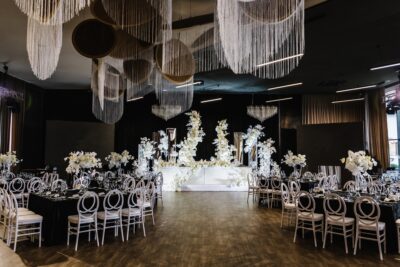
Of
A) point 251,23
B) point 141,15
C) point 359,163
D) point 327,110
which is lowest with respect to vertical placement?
point 359,163

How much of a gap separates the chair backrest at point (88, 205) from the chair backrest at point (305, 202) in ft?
12.0

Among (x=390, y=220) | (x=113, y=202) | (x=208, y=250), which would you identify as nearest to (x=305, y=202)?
(x=390, y=220)

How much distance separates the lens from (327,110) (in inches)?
635

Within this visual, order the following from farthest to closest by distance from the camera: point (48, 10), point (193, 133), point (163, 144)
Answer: point (163, 144) → point (193, 133) → point (48, 10)

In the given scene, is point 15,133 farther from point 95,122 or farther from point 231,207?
point 231,207

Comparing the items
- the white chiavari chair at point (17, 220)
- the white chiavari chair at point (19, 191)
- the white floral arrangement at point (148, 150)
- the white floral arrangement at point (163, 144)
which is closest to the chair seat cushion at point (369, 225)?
the white chiavari chair at point (17, 220)

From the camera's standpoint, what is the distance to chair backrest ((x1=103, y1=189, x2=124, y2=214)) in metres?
5.66

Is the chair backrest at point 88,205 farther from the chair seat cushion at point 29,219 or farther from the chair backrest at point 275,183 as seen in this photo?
the chair backrest at point 275,183

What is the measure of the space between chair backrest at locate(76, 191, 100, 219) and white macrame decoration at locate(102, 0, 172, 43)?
291 centimetres

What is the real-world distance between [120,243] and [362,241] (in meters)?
4.38

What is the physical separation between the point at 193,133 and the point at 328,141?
6518mm

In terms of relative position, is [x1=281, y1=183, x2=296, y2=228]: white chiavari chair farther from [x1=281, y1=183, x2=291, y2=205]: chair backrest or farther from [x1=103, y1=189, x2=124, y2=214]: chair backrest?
[x1=103, y1=189, x2=124, y2=214]: chair backrest

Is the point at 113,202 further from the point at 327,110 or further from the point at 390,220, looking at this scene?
the point at 327,110

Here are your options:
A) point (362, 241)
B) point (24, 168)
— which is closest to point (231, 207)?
point (362, 241)
